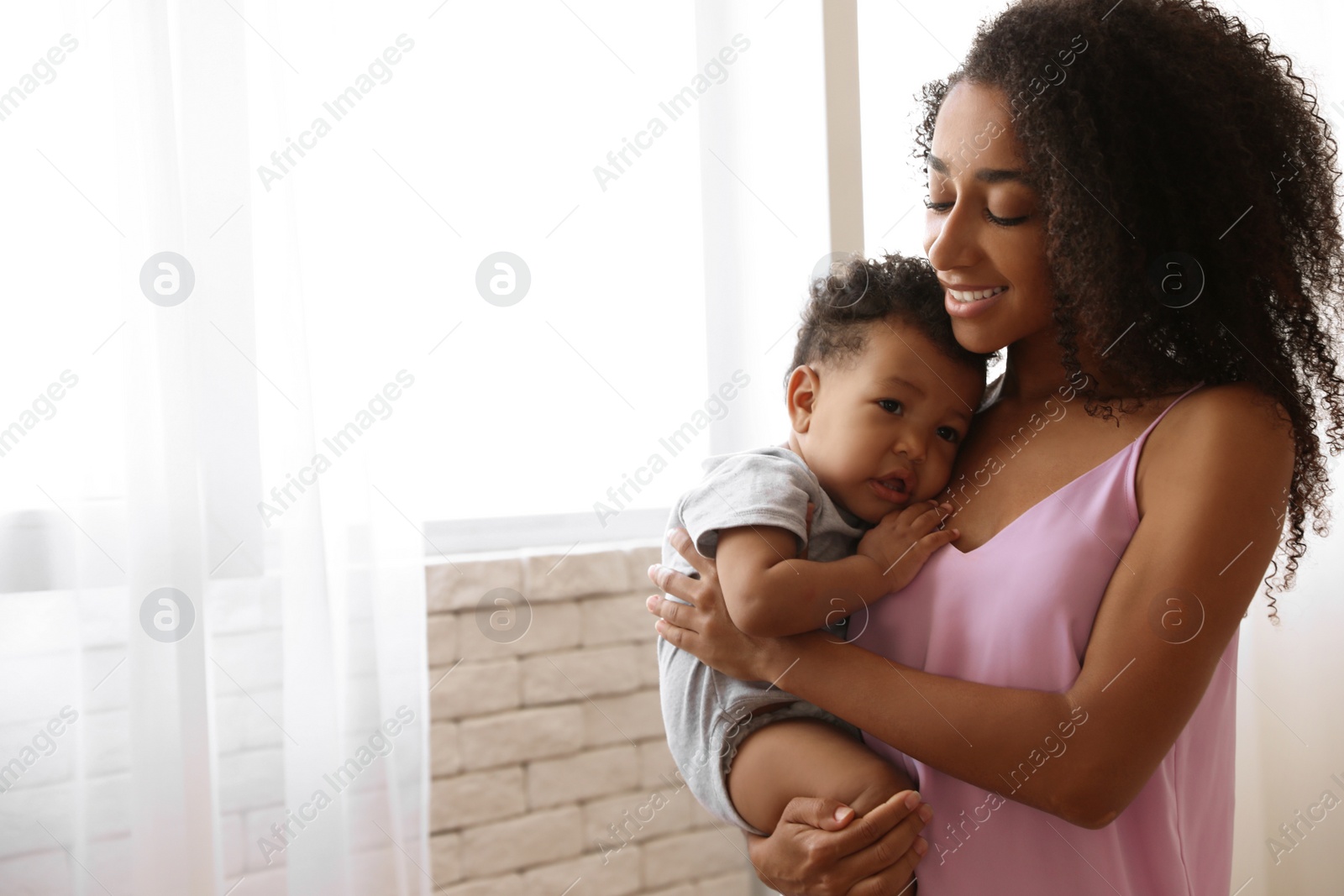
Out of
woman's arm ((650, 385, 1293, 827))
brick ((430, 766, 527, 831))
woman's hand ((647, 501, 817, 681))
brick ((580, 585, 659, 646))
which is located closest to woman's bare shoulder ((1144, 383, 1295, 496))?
woman's arm ((650, 385, 1293, 827))

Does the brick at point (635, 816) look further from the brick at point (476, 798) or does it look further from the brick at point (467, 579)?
the brick at point (467, 579)

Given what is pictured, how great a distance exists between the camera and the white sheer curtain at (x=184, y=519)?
1.53 m

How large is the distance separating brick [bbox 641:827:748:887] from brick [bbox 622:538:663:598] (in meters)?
0.54

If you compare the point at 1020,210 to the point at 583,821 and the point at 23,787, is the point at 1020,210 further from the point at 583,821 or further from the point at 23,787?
the point at 23,787

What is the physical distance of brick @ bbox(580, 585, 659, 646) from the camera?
1.98m

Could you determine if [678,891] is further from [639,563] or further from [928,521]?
[928,521]

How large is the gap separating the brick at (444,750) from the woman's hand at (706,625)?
0.72 metres

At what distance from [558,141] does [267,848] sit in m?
1.46

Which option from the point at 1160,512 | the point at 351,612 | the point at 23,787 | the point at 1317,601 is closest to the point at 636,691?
the point at 351,612

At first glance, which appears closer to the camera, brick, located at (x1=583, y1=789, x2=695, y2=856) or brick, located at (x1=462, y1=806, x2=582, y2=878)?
brick, located at (x1=462, y1=806, x2=582, y2=878)

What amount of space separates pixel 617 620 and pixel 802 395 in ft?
2.69

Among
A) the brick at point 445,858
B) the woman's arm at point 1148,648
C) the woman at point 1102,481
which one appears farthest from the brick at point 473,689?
the woman's arm at point 1148,648

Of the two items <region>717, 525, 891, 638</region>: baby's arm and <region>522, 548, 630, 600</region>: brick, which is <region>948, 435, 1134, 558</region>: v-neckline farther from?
<region>522, 548, 630, 600</region>: brick

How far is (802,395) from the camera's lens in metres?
1.38
